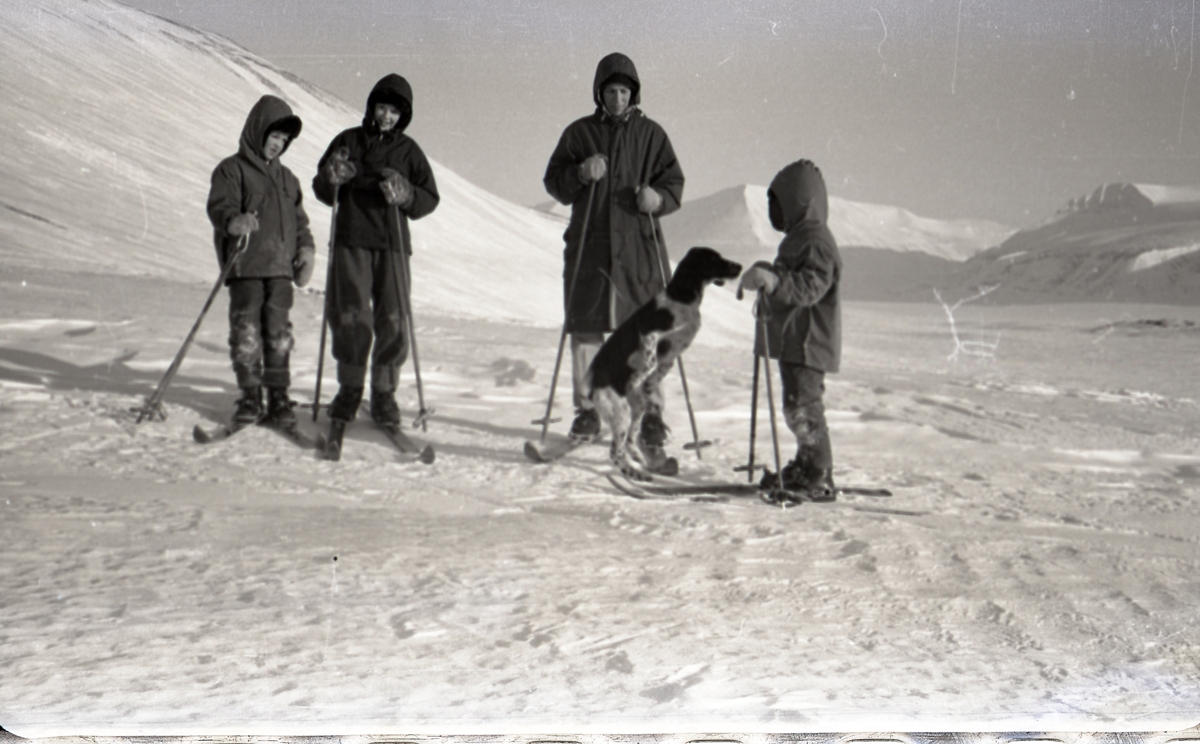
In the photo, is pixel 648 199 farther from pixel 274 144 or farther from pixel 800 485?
pixel 274 144

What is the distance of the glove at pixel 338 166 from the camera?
234 cm

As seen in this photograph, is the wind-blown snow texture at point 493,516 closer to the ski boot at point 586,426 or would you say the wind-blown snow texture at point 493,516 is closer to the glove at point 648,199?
the ski boot at point 586,426

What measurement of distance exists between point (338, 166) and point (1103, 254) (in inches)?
64.9

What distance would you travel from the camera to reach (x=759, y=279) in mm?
2078

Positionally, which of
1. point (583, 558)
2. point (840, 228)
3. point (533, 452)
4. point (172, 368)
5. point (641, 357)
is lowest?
point (583, 558)

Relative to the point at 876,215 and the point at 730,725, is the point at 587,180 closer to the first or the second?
the point at 876,215

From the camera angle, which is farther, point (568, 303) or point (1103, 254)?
point (568, 303)

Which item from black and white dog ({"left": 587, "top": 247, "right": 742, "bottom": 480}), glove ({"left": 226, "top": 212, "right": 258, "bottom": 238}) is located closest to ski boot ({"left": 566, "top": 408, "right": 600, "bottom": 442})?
black and white dog ({"left": 587, "top": 247, "right": 742, "bottom": 480})

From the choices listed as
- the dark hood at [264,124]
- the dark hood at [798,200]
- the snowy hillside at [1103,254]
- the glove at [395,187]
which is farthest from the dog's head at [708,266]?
the dark hood at [264,124]

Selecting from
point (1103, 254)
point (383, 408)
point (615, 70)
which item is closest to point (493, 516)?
point (383, 408)

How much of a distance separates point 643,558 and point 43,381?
136cm

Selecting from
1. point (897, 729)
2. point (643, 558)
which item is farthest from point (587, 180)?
point (897, 729)

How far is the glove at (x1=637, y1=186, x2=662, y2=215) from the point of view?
230cm

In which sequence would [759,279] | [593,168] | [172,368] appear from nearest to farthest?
[759,279] < [593,168] < [172,368]
